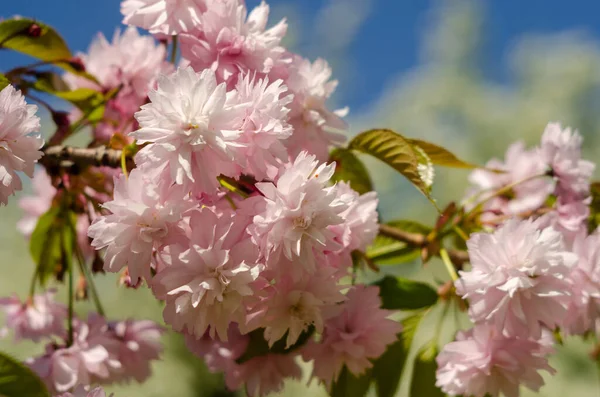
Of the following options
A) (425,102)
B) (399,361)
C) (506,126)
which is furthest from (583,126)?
(399,361)

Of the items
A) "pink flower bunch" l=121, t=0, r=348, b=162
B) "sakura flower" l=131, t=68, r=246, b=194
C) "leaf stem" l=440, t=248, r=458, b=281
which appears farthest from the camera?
"leaf stem" l=440, t=248, r=458, b=281

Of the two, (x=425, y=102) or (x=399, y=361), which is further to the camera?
(x=425, y=102)

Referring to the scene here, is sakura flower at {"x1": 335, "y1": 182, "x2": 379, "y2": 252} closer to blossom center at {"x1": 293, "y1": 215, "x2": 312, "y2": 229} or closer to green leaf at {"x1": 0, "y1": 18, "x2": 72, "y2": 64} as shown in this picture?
blossom center at {"x1": 293, "y1": 215, "x2": 312, "y2": 229}

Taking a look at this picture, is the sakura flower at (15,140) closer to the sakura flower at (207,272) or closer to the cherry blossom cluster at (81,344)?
the sakura flower at (207,272)

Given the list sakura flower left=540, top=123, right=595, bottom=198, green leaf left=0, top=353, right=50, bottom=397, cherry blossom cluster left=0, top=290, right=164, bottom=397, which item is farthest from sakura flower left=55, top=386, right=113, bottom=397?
sakura flower left=540, top=123, right=595, bottom=198

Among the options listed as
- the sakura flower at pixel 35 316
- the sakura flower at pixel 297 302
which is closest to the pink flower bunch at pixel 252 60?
the sakura flower at pixel 297 302

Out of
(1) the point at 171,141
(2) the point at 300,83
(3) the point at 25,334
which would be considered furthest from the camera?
(3) the point at 25,334

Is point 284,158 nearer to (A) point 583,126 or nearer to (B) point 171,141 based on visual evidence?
(B) point 171,141

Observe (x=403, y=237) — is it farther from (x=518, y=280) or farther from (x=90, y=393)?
(x=90, y=393)
